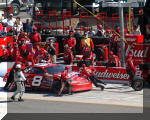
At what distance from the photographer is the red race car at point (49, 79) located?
1948cm

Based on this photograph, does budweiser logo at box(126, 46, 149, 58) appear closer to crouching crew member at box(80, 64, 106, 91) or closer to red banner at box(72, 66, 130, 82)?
red banner at box(72, 66, 130, 82)

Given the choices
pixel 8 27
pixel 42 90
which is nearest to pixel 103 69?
pixel 42 90

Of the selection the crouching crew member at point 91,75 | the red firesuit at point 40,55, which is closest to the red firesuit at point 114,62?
the crouching crew member at point 91,75

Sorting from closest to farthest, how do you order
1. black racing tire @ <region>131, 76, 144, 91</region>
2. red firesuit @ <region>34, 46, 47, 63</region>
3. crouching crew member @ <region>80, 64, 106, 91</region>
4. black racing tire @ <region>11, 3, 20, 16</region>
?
1. black racing tire @ <region>131, 76, 144, 91</region>
2. crouching crew member @ <region>80, 64, 106, 91</region>
3. red firesuit @ <region>34, 46, 47, 63</region>
4. black racing tire @ <region>11, 3, 20, 16</region>

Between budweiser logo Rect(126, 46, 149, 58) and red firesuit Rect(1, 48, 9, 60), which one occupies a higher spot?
budweiser logo Rect(126, 46, 149, 58)

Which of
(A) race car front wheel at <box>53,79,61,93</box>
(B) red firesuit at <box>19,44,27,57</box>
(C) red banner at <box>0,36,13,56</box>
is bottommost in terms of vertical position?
(A) race car front wheel at <box>53,79,61,93</box>

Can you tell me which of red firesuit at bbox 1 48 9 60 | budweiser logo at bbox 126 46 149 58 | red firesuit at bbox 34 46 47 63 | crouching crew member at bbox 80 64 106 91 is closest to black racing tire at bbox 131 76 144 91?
crouching crew member at bbox 80 64 106 91


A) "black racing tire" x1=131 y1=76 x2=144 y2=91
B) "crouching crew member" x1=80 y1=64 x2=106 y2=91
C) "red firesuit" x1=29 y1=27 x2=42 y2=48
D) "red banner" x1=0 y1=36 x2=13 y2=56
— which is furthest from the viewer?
"red banner" x1=0 y1=36 x2=13 y2=56

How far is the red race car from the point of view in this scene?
19484mm

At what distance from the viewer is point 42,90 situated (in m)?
20.4

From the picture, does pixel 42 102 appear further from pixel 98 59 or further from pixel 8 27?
pixel 8 27

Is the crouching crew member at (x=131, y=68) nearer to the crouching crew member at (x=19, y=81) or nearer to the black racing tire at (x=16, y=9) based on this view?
the crouching crew member at (x=19, y=81)

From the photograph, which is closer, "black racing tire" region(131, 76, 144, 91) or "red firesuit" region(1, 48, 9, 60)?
"black racing tire" region(131, 76, 144, 91)

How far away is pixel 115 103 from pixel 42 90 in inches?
164
